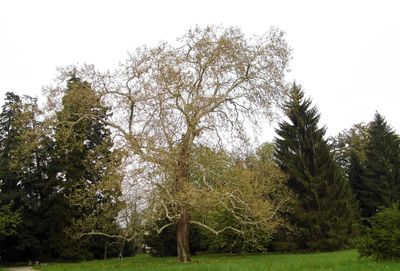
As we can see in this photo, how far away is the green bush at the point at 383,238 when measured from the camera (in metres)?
13.6

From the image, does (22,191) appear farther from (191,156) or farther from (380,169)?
(380,169)

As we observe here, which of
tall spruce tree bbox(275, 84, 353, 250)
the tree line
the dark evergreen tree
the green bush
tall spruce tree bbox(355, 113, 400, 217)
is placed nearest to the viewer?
the green bush

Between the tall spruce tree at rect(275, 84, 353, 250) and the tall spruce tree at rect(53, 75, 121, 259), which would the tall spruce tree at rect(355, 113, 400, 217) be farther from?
the tall spruce tree at rect(53, 75, 121, 259)

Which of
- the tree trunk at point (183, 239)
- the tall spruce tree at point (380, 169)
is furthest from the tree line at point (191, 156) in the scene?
the tall spruce tree at point (380, 169)

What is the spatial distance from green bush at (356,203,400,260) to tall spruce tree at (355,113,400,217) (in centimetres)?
3009

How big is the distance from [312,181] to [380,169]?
48.7 feet

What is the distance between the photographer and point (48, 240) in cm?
3959

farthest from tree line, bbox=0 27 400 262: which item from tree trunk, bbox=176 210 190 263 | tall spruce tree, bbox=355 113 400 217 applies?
tall spruce tree, bbox=355 113 400 217

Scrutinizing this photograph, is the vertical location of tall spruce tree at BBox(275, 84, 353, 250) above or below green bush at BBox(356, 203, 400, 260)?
above

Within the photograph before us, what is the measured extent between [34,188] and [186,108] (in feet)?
82.1

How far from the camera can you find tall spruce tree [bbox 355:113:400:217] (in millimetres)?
43519

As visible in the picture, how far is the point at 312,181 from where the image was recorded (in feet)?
110

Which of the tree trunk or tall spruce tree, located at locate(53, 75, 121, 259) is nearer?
tall spruce tree, located at locate(53, 75, 121, 259)

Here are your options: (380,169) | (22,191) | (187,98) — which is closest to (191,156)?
(187,98)
